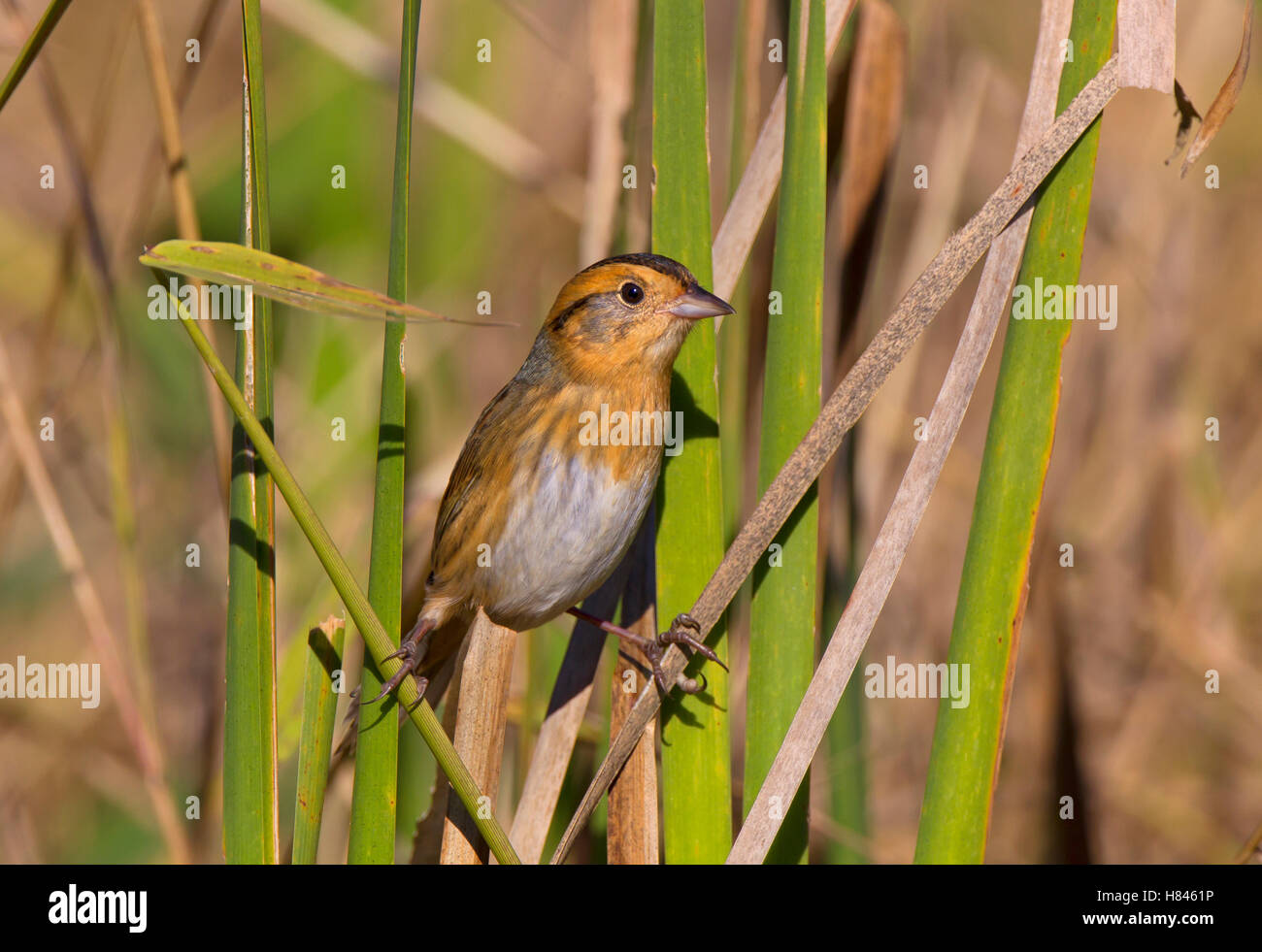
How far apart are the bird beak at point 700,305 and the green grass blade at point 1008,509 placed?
595 millimetres

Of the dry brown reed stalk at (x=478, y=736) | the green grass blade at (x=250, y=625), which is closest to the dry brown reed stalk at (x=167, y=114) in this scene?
the green grass blade at (x=250, y=625)

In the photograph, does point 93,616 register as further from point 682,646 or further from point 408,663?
point 682,646

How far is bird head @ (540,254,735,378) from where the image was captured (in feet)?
7.72

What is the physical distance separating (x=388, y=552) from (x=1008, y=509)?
1.12 metres

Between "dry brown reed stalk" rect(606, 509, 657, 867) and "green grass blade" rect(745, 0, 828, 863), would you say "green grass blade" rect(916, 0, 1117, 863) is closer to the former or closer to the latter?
"green grass blade" rect(745, 0, 828, 863)

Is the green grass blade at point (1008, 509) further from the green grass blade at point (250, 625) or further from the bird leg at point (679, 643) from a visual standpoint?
the green grass blade at point (250, 625)

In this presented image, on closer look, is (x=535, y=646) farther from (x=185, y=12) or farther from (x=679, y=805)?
(x=185, y=12)

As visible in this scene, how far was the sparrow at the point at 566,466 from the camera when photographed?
2.52 m

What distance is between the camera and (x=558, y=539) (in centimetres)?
261

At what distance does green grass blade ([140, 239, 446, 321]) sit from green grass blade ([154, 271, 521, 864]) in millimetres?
98

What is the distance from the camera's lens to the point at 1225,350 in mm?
4293
